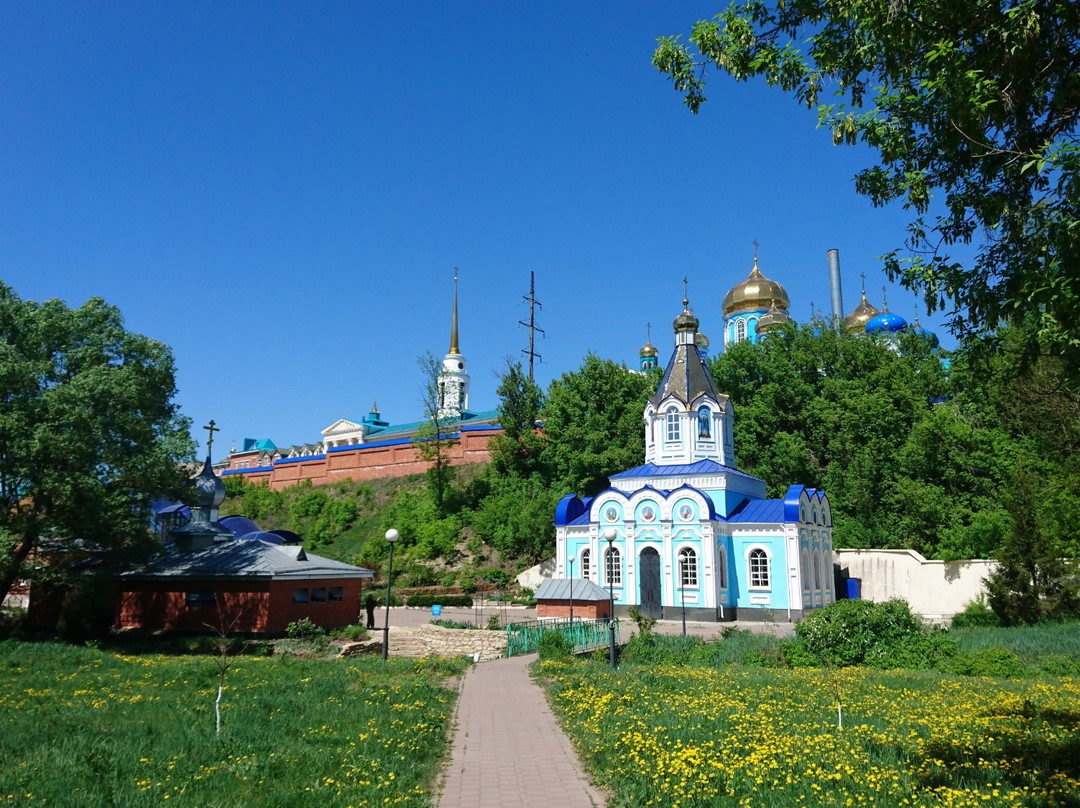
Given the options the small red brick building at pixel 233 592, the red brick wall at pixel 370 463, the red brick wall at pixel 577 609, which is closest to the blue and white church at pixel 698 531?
the red brick wall at pixel 577 609

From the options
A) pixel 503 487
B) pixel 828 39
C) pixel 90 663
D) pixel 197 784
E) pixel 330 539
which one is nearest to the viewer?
pixel 197 784

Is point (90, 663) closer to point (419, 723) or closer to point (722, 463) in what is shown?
point (419, 723)

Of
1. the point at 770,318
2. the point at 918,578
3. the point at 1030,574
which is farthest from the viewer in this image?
the point at 770,318

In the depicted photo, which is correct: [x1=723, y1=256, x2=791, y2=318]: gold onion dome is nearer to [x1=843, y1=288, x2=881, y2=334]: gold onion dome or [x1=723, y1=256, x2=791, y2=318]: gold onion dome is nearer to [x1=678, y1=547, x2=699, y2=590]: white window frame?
[x1=843, y1=288, x2=881, y2=334]: gold onion dome

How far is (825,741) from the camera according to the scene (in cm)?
816

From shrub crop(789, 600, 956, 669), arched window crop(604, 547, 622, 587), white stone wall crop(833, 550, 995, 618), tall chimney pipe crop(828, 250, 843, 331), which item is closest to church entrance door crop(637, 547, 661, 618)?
arched window crop(604, 547, 622, 587)

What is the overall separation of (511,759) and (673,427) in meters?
24.0

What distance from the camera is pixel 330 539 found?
153 ft

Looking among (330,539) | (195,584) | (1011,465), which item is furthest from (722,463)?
(330,539)

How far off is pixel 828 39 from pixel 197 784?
9.29 m

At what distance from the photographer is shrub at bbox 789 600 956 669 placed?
51.3 ft

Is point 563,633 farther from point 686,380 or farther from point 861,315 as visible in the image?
point 861,315

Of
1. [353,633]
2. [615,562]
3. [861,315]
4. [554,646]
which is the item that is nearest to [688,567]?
[615,562]

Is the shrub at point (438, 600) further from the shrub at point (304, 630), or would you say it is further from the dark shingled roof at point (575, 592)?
the shrub at point (304, 630)
